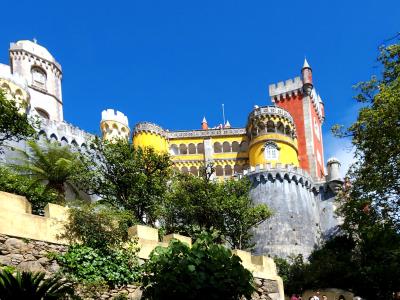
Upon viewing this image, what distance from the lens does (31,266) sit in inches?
582

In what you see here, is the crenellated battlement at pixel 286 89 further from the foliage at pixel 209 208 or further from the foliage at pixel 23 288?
the foliage at pixel 23 288

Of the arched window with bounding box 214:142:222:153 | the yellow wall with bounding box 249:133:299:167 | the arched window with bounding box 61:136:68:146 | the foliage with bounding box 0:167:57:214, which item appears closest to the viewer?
the foliage with bounding box 0:167:57:214

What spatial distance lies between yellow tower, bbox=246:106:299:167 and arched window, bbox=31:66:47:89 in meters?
22.0

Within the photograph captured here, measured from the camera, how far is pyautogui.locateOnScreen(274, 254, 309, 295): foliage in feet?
134

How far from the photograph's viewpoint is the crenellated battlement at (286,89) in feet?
240

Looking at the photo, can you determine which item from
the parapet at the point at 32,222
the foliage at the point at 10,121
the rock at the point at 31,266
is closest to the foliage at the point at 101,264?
the parapet at the point at 32,222

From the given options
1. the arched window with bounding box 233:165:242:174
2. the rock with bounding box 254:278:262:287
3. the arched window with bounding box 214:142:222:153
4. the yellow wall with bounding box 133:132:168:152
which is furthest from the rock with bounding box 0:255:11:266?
the arched window with bounding box 214:142:222:153

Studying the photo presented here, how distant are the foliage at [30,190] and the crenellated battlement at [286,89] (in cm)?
5295

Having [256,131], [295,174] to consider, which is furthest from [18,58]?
[295,174]

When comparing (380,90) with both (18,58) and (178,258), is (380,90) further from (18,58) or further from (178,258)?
(18,58)

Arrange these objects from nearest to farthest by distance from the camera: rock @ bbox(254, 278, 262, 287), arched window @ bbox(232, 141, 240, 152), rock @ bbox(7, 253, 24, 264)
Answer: rock @ bbox(7, 253, 24, 264), rock @ bbox(254, 278, 262, 287), arched window @ bbox(232, 141, 240, 152)

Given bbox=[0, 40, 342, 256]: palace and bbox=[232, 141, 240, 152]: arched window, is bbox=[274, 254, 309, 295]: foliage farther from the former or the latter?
bbox=[232, 141, 240, 152]: arched window

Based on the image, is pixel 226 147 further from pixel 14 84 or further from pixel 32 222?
pixel 32 222

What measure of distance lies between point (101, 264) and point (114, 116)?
159 feet
